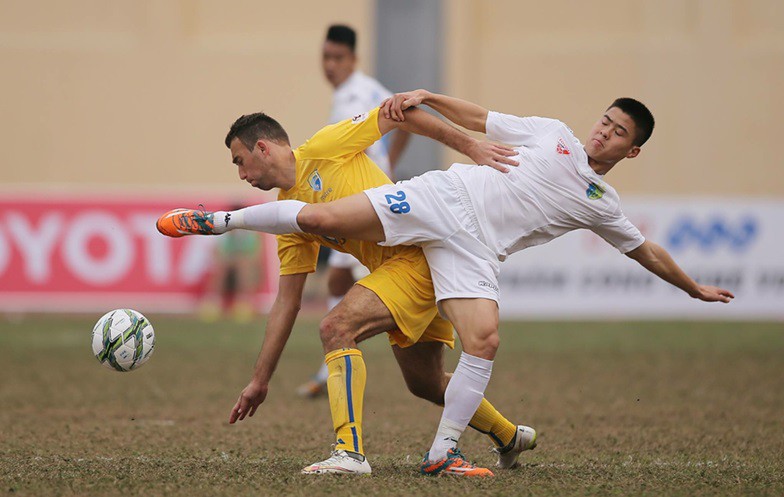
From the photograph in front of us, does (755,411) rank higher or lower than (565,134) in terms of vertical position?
lower

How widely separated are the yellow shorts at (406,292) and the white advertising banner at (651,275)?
31.3 feet

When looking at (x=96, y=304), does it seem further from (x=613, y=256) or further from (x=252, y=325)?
(x=613, y=256)

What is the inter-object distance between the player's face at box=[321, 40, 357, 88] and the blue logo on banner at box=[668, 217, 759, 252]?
732 cm

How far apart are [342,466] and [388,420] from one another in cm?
253

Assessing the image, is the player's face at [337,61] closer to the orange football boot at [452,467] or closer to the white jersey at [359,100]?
the white jersey at [359,100]

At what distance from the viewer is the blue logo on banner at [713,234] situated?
1550cm

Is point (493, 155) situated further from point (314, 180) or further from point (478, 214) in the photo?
point (314, 180)

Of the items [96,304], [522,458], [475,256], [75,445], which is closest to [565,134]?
[475,256]

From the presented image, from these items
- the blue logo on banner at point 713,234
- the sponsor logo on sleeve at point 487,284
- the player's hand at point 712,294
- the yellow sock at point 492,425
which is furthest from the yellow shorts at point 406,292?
the blue logo on banner at point 713,234

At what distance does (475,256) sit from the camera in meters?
5.73

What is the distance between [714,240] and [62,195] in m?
8.78

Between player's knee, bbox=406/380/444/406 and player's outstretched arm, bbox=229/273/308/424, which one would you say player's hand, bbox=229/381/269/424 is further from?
player's knee, bbox=406/380/444/406

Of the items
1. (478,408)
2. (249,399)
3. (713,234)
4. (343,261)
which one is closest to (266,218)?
(249,399)

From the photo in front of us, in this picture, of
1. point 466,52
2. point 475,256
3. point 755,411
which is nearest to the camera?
point 475,256
